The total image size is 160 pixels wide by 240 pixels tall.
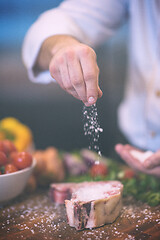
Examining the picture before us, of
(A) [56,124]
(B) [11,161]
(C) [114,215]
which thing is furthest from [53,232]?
(A) [56,124]

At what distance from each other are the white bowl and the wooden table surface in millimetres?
56

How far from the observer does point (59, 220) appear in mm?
852

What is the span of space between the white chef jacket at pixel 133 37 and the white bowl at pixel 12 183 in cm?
43

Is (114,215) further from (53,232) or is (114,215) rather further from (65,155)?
(65,155)

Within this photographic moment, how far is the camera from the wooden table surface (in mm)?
754

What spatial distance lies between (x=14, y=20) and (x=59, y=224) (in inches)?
69.5

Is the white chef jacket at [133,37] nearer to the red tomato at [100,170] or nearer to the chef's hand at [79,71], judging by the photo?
the red tomato at [100,170]

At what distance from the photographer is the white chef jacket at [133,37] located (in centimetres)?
111

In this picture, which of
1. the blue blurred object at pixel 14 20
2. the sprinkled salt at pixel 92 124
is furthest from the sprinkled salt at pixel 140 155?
the blue blurred object at pixel 14 20

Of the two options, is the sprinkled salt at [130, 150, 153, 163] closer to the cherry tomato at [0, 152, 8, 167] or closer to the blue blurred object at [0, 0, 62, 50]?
the cherry tomato at [0, 152, 8, 167]

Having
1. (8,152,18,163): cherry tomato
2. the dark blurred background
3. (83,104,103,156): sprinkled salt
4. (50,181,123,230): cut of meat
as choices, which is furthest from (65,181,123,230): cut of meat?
the dark blurred background

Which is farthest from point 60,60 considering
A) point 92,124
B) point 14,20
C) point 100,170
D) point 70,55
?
point 14,20

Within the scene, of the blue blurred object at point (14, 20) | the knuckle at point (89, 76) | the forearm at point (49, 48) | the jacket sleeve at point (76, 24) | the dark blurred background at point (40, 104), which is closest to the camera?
the knuckle at point (89, 76)

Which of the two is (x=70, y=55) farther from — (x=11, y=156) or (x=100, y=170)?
(x=100, y=170)
